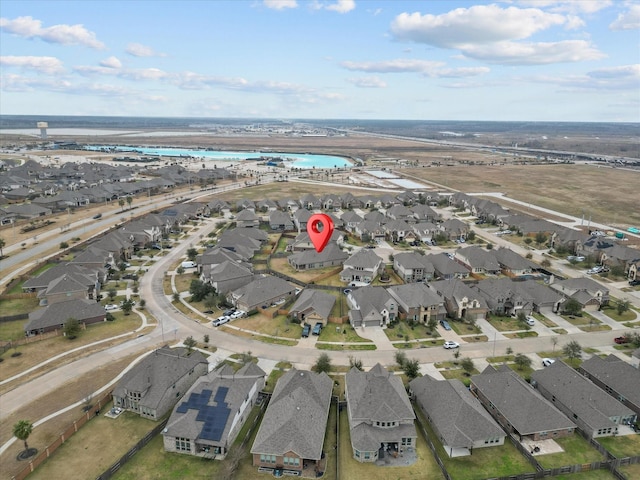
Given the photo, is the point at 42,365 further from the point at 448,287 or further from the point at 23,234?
the point at 23,234


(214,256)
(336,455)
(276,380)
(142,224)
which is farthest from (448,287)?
(142,224)

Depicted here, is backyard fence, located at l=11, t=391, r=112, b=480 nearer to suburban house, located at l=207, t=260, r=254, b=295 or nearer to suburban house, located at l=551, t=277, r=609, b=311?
suburban house, located at l=207, t=260, r=254, b=295

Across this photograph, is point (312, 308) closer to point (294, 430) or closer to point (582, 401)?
point (294, 430)

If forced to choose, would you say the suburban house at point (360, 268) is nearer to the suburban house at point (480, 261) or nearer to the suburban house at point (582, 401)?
the suburban house at point (480, 261)

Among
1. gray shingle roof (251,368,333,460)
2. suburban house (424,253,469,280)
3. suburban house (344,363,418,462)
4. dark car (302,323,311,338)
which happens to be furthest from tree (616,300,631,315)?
gray shingle roof (251,368,333,460)

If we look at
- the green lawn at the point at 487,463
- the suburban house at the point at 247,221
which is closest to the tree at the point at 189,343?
the green lawn at the point at 487,463

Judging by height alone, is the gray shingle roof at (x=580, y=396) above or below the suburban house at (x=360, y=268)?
below

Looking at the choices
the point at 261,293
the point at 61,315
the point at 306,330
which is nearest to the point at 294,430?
the point at 306,330
